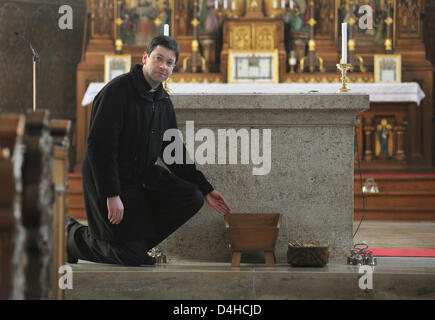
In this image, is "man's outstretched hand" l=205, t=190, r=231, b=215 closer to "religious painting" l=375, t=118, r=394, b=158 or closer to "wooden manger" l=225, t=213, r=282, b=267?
"wooden manger" l=225, t=213, r=282, b=267

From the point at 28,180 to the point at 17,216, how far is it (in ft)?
0.84

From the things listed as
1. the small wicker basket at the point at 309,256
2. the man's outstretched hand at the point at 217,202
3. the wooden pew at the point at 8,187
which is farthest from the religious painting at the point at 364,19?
the wooden pew at the point at 8,187

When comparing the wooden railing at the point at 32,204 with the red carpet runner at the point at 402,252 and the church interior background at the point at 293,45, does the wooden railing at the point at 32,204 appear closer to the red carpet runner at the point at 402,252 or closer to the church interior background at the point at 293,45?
the red carpet runner at the point at 402,252

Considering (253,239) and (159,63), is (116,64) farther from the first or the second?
(253,239)

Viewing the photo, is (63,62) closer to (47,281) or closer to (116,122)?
(116,122)

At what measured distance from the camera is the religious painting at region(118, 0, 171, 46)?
905cm

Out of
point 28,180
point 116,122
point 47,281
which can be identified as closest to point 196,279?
point 116,122

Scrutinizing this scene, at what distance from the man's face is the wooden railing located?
0.98 meters

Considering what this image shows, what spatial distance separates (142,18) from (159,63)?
→ 227 inches

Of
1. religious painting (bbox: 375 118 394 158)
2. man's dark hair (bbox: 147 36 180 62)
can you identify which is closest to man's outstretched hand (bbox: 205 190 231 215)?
man's dark hair (bbox: 147 36 180 62)

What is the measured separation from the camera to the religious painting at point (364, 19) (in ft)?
29.2

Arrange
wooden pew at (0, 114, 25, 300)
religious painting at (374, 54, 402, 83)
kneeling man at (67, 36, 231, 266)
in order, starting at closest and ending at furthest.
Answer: wooden pew at (0, 114, 25, 300)
kneeling man at (67, 36, 231, 266)
religious painting at (374, 54, 402, 83)

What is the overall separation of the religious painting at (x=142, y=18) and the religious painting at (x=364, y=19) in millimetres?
2207

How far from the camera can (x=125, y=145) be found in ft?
11.7
